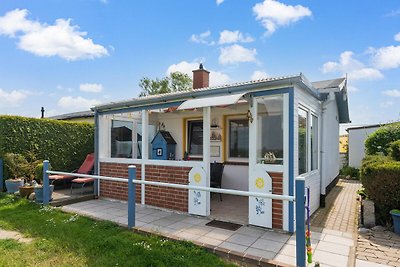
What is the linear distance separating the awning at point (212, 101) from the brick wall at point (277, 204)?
1991 millimetres

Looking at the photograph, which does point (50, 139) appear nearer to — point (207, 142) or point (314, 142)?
point (207, 142)

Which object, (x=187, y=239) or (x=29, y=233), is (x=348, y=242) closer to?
(x=187, y=239)

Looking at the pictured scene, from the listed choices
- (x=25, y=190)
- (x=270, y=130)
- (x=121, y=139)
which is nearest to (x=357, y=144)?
(x=270, y=130)

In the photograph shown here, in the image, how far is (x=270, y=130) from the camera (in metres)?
6.56

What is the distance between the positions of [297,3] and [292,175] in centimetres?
625

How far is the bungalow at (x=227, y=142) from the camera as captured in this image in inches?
250

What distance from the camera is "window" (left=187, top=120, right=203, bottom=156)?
1102cm

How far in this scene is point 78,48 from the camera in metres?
14.2

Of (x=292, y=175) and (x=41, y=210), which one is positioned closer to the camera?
(x=292, y=175)

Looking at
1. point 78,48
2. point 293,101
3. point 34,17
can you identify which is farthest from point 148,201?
point 78,48

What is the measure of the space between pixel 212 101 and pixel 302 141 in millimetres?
2636

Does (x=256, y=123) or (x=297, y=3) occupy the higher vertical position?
(x=297, y=3)

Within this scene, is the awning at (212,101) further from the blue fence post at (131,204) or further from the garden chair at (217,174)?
the garden chair at (217,174)

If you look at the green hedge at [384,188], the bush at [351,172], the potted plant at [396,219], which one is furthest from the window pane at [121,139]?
the bush at [351,172]
